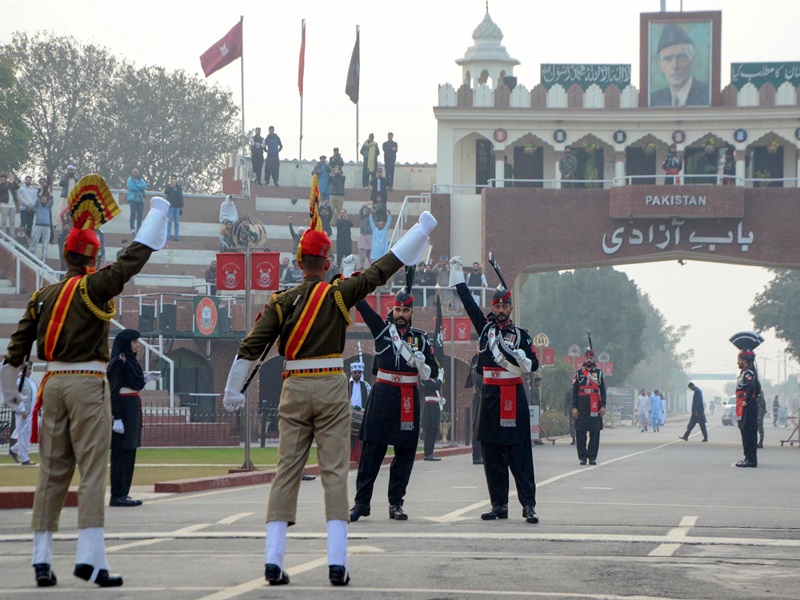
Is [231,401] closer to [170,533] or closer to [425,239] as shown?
[425,239]

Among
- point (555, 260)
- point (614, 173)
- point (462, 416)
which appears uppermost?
point (614, 173)

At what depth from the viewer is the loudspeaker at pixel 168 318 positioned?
37656 mm

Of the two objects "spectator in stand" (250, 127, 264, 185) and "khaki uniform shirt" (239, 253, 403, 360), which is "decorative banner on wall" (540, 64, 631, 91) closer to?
A: "spectator in stand" (250, 127, 264, 185)

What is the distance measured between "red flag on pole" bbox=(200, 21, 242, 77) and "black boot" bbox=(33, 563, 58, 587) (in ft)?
136

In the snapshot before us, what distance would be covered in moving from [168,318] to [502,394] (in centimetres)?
2594

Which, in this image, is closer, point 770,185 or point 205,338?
point 205,338

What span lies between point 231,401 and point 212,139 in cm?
6321

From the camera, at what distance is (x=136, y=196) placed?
42875 mm

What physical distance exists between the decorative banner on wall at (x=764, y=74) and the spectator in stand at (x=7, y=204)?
83.9 feet

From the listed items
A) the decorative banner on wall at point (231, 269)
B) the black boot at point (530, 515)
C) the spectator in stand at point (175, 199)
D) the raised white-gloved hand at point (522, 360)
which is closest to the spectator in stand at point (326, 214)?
the spectator in stand at point (175, 199)

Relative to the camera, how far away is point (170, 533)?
11.2 m

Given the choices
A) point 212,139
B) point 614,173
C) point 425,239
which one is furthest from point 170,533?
point 212,139

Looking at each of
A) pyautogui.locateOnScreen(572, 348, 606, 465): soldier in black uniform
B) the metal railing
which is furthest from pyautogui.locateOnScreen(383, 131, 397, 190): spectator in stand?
pyautogui.locateOnScreen(572, 348, 606, 465): soldier in black uniform

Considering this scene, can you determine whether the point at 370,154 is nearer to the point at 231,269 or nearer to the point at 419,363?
the point at 231,269
